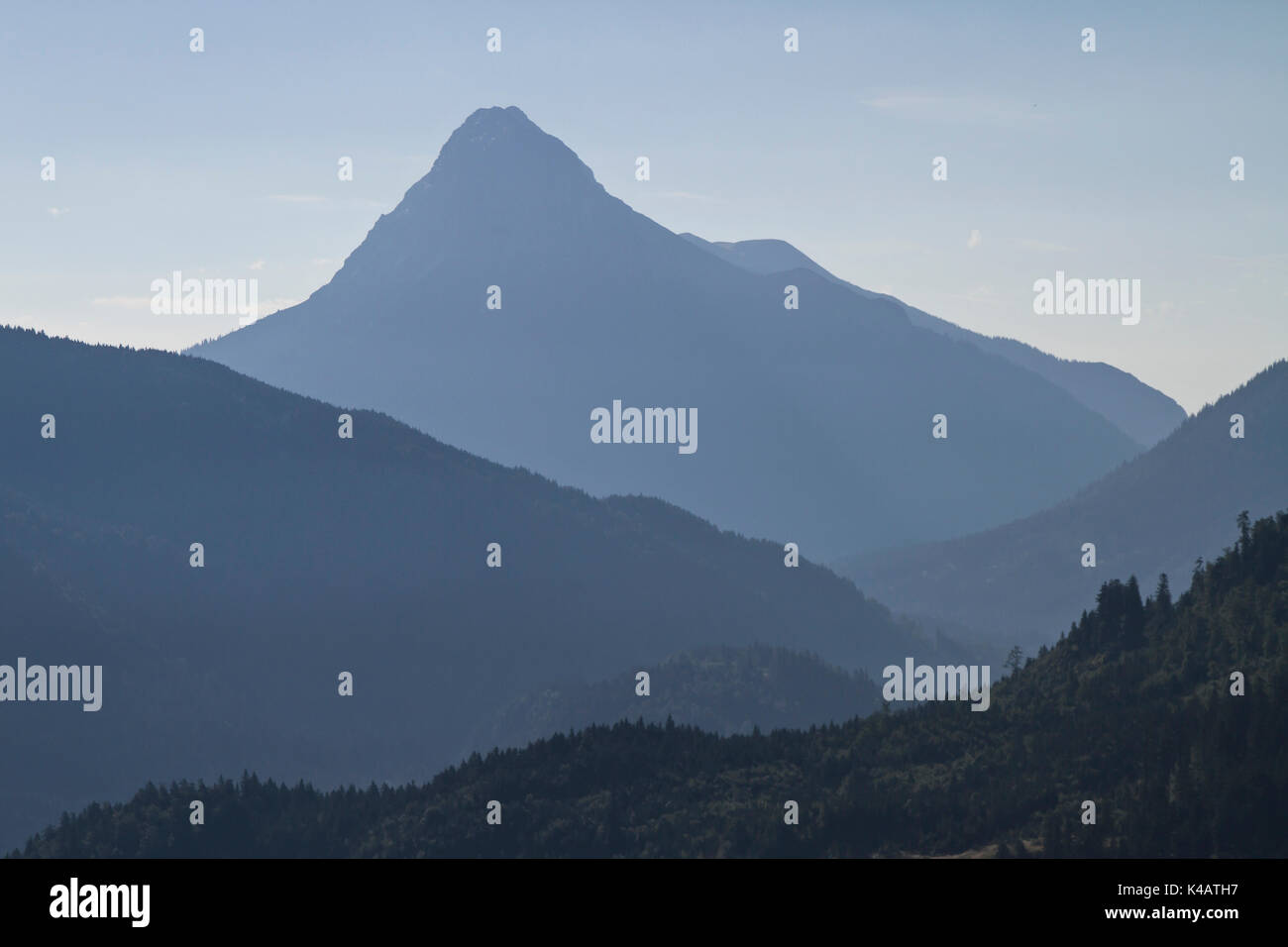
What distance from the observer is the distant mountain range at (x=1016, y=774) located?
130 meters

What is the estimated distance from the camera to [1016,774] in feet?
488

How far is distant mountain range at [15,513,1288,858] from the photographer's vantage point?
425 ft

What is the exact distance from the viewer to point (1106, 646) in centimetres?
16725
